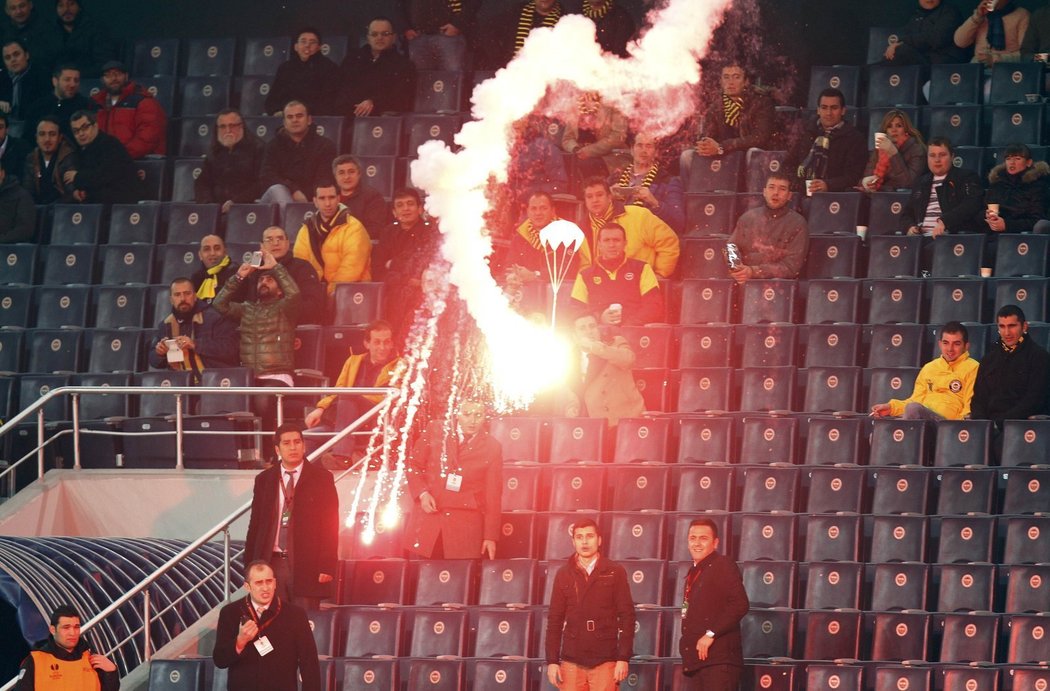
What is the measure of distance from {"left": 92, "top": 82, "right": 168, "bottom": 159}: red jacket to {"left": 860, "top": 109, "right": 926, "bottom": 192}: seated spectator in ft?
17.5

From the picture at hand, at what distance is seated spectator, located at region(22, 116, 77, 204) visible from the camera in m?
14.3

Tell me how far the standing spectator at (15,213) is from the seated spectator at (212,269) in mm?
1798

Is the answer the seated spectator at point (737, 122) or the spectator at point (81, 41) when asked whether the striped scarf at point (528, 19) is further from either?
the spectator at point (81, 41)

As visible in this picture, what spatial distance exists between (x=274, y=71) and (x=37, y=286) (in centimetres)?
275

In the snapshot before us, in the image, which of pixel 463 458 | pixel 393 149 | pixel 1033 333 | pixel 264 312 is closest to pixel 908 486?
pixel 1033 333

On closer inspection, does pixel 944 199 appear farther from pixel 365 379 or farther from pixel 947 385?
pixel 365 379

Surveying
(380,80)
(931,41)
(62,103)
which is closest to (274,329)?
(380,80)

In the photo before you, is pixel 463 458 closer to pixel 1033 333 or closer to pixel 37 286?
pixel 1033 333

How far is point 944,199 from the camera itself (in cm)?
1227

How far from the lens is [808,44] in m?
14.7

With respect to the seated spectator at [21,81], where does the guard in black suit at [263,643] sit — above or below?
below

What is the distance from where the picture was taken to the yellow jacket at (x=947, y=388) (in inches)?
431

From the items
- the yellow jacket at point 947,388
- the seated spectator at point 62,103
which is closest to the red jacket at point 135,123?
the seated spectator at point 62,103

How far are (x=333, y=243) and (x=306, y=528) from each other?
3752mm
